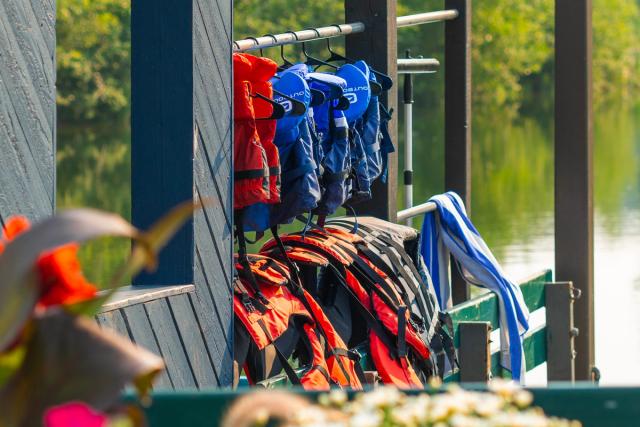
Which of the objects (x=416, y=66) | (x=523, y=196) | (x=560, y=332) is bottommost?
(x=523, y=196)

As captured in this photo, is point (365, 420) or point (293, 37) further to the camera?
point (293, 37)

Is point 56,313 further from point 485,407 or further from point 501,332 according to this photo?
point 501,332

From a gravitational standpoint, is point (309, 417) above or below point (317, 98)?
below

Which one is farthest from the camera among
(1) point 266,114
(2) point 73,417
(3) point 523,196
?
(3) point 523,196

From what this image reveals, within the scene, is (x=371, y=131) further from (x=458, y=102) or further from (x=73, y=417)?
(x=73, y=417)

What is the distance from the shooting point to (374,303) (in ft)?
13.6

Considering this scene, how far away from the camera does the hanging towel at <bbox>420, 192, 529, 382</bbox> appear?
5.10 m

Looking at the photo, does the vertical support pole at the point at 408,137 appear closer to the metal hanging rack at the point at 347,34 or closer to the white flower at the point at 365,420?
the metal hanging rack at the point at 347,34

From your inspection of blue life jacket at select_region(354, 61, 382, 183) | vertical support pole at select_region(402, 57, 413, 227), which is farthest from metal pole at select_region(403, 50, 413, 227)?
blue life jacket at select_region(354, 61, 382, 183)

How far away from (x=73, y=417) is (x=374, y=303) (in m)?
3.26

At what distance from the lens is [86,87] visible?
29641mm

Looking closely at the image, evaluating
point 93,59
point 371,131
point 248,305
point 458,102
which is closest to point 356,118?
point 371,131

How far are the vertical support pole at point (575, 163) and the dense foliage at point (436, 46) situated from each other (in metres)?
21.2

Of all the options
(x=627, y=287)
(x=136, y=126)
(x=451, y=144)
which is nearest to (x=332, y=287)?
(x=136, y=126)
